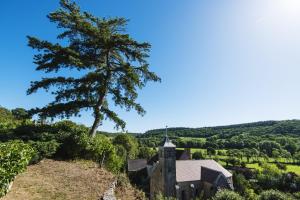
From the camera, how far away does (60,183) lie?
9.29 m

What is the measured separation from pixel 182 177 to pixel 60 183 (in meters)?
33.3

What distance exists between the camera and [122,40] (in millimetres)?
17594

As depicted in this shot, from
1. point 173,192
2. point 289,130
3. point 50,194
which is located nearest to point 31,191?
point 50,194

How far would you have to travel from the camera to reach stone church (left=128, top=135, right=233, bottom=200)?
122ft

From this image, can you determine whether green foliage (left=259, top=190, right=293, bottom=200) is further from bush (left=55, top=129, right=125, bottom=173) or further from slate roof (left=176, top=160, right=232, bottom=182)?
bush (left=55, top=129, right=125, bottom=173)

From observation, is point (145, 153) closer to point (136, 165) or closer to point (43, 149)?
point (136, 165)

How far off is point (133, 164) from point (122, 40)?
4340 centimetres

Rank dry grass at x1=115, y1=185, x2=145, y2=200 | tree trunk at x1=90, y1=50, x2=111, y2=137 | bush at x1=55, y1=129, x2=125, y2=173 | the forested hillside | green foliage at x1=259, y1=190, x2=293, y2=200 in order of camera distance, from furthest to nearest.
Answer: the forested hillside
green foliage at x1=259, y1=190, x2=293, y2=200
tree trunk at x1=90, y1=50, x2=111, y2=137
bush at x1=55, y1=129, x2=125, y2=173
dry grass at x1=115, y1=185, x2=145, y2=200

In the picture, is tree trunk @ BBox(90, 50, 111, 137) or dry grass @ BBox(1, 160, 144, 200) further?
tree trunk @ BBox(90, 50, 111, 137)

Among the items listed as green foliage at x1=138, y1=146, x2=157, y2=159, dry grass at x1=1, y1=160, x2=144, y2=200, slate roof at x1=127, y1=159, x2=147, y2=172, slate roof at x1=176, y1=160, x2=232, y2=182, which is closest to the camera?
dry grass at x1=1, y1=160, x2=144, y2=200

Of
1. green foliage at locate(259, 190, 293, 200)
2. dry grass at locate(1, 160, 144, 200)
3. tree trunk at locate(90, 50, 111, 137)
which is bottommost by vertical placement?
green foliage at locate(259, 190, 293, 200)

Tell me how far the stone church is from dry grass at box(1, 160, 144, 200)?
81.7 ft

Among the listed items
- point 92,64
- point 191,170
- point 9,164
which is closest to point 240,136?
point 191,170

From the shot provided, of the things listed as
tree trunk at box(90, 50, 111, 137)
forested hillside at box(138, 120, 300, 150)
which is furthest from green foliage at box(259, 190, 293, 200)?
forested hillside at box(138, 120, 300, 150)
